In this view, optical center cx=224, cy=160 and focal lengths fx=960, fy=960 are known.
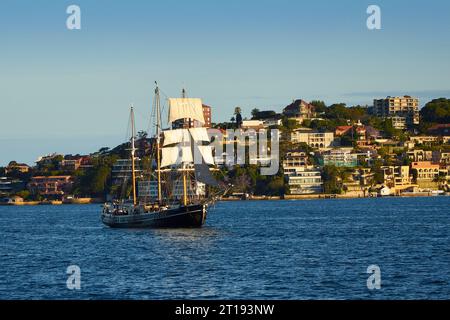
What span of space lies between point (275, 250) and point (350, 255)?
190 inches

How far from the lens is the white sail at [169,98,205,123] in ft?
271

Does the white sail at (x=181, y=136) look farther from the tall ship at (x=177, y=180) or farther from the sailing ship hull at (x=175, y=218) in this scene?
the sailing ship hull at (x=175, y=218)

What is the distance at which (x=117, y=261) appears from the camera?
41.1 metres

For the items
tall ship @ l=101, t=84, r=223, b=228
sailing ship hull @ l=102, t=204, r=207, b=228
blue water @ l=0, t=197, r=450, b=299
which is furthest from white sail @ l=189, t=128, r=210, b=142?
blue water @ l=0, t=197, r=450, b=299

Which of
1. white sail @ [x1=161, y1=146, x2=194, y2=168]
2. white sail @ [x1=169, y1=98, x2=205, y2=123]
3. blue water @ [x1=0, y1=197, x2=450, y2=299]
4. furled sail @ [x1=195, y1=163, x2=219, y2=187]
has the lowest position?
blue water @ [x1=0, y1=197, x2=450, y2=299]

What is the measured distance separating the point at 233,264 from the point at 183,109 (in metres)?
46.4

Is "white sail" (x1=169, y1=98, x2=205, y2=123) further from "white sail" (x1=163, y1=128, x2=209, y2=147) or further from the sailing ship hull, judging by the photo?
the sailing ship hull

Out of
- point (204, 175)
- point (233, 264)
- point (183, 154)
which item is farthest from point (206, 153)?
point (233, 264)

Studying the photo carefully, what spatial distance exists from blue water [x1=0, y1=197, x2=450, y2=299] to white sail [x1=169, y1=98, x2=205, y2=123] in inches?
783

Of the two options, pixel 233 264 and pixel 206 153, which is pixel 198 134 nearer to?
pixel 206 153

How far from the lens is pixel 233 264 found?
3766 centimetres

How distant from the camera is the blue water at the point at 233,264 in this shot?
28.1m

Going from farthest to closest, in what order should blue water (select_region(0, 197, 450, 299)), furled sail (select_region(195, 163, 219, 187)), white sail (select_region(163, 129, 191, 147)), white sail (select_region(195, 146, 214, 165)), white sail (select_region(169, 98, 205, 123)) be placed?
white sail (select_region(169, 98, 205, 123)), white sail (select_region(163, 129, 191, 147)), white sail (select_region(195, 146, 214, 165)), furled sail (select_region(195, 163, 219, 187)), blue water (select_region(0, 197, 450, 299))
